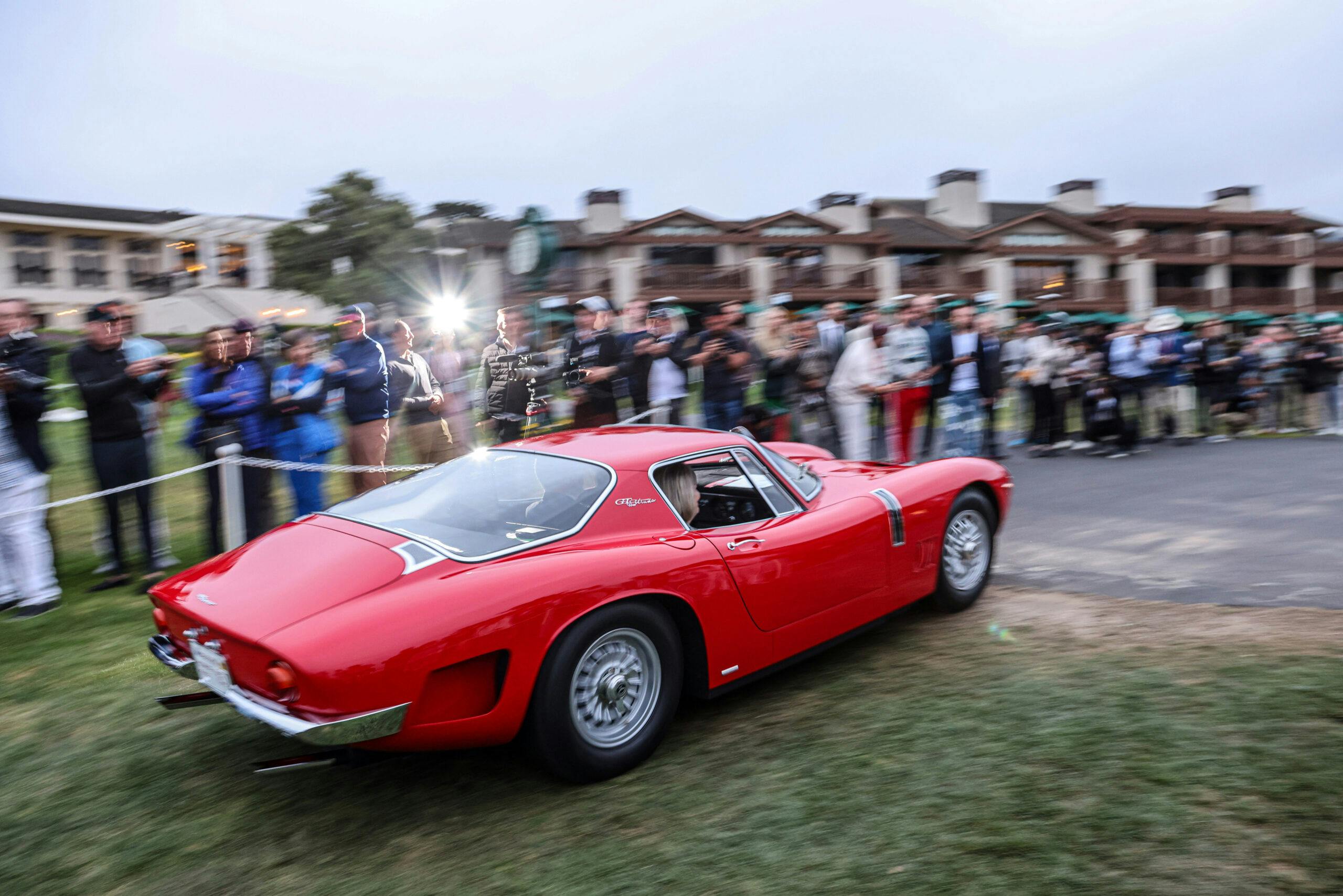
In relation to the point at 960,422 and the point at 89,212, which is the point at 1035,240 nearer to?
the point at 960,422

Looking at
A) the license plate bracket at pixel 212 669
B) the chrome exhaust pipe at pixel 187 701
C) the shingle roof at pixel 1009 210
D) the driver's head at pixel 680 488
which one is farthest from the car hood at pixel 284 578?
the shingle roof at pixel 1009 210

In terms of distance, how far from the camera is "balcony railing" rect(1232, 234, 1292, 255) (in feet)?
130

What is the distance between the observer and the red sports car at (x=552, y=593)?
2.92m

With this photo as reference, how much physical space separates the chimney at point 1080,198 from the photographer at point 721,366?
36805mm

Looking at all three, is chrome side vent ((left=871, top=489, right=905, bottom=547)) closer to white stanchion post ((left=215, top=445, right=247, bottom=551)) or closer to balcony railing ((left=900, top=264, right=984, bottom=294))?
white stanchion post ((left=215, top=445, right=247, bottom=551))

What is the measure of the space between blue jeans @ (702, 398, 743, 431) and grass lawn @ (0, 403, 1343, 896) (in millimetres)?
4239

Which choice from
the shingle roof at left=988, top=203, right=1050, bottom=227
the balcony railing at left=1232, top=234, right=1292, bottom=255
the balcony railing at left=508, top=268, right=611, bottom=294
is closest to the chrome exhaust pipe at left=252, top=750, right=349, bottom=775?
the balcony railing at left=508, top=268, right=611, bottom=294

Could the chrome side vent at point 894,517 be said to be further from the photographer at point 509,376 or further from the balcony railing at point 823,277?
the balcony railing at point 823,277

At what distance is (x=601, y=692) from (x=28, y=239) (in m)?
48.2

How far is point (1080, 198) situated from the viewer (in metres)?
40.2

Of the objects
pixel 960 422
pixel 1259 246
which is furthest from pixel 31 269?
pixel 1259 246

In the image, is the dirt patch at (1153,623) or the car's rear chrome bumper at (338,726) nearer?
the car's rear chrome bumper at (338,726)

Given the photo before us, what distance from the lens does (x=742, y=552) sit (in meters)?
3.79

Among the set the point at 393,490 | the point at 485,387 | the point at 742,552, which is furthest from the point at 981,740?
the point at 485,387
